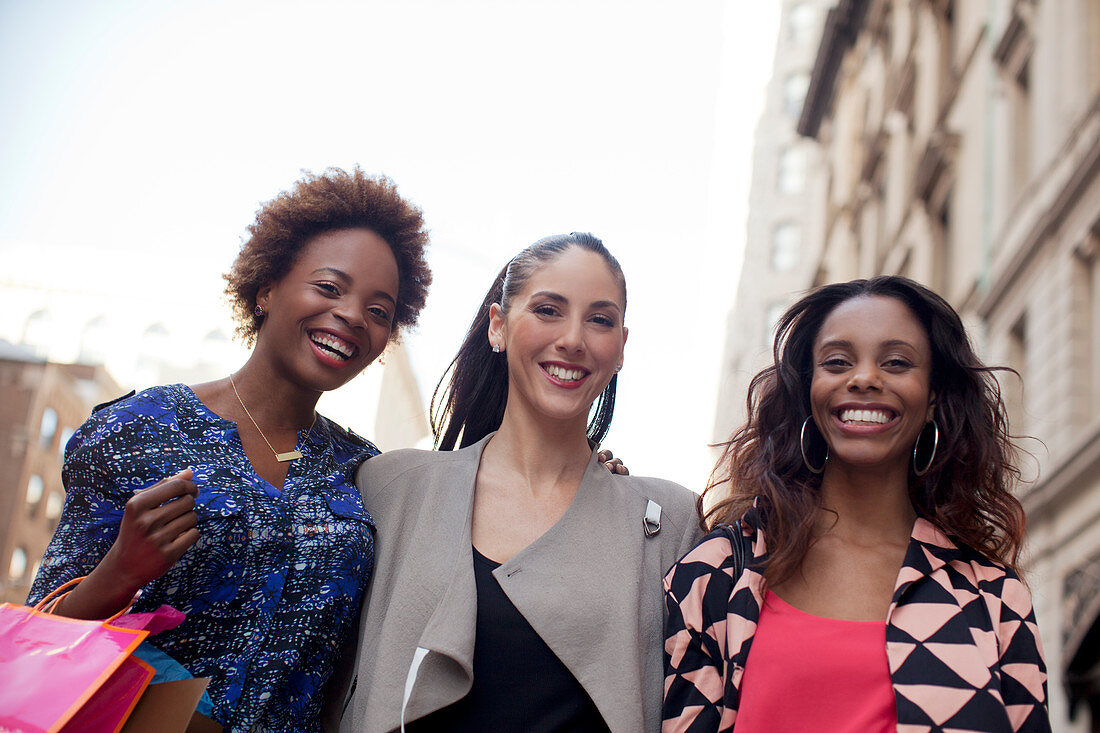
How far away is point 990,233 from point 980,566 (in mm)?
14961

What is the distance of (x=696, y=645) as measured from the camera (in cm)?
346

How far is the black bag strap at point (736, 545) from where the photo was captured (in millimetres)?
3553

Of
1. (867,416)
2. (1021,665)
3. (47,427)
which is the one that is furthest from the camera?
(47,427)

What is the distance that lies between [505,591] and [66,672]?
122 centimetres

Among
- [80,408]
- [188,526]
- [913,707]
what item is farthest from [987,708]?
[80,408]

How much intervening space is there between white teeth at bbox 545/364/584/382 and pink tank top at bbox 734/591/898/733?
103 cm

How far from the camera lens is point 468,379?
4379 millimetres

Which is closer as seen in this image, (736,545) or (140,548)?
(140,548)

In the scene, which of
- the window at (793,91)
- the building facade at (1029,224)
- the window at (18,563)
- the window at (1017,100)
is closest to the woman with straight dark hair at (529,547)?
the building facade at (1029,224)

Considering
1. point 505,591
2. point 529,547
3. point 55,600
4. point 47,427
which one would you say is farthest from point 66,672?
point 47,427

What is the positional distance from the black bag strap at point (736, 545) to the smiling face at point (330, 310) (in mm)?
1379

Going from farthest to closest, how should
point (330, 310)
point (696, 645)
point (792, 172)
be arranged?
point (792, 172) → point (330, 310) → point (696, 645)

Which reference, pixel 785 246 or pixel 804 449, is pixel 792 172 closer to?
pixel 785 246

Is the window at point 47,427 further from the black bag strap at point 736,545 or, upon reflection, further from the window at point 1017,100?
the black bag strap at point 736,545
